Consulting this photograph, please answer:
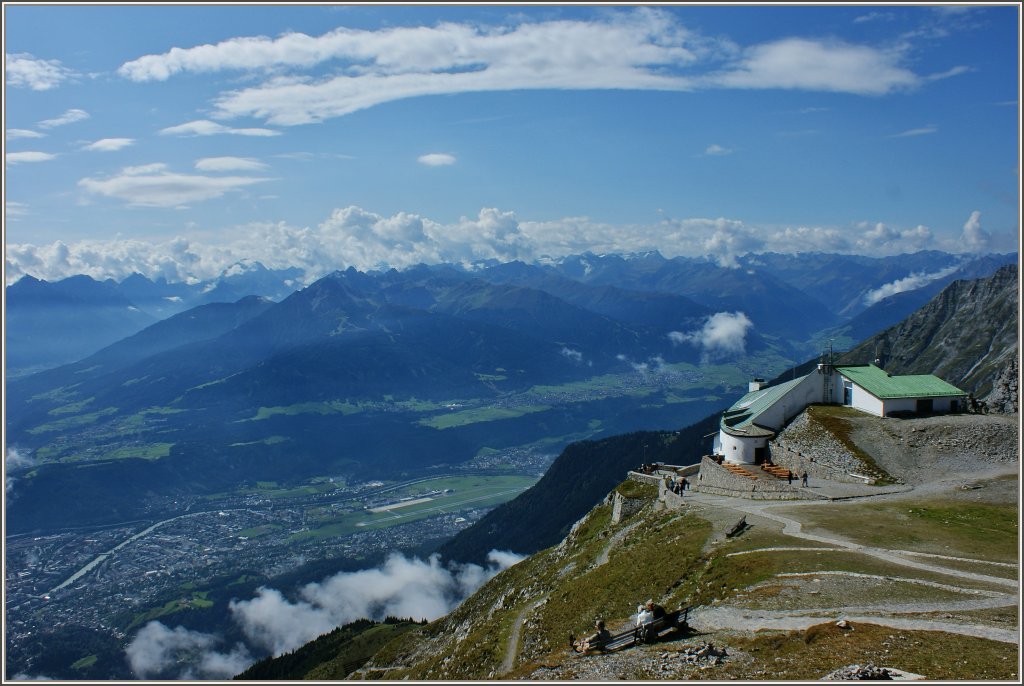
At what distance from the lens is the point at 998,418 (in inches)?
2515

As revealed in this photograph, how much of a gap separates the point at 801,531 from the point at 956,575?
11.0 m

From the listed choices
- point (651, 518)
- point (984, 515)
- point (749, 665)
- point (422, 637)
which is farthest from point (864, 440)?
point (422, 637)

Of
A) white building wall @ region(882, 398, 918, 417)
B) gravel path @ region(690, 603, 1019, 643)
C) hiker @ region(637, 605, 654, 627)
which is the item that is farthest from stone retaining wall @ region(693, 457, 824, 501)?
hiker @ region(637, 605, 654, 627)

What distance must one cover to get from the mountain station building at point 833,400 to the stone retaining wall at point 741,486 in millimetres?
3786

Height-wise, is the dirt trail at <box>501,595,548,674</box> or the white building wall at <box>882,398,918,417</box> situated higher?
the white building wall at <box>882,398,918,417</box>

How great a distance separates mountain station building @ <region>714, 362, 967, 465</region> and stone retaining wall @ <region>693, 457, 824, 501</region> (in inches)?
149

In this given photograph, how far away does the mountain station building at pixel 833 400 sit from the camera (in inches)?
2704

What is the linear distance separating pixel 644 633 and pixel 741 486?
33.4 m

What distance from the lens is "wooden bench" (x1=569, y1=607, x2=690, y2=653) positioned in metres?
32.4

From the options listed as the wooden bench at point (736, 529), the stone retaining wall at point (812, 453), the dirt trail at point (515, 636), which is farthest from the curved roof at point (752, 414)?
the dirt trail at point (515, 636)

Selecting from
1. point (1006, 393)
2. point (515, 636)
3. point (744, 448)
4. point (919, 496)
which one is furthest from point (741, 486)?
point (1006, 393)

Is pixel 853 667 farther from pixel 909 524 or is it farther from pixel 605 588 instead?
pixel 909 524

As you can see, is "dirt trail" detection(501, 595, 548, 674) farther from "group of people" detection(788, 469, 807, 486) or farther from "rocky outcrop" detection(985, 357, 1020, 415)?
"rocky outcrop" detection(985, 357, 1020, 415)

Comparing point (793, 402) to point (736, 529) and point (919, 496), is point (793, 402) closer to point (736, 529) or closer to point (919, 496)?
point (919, 496)
